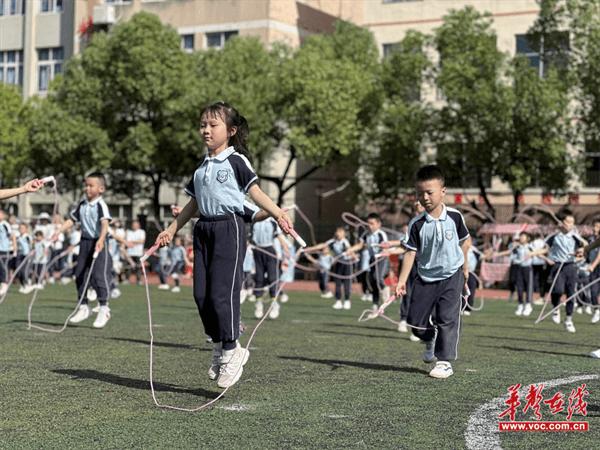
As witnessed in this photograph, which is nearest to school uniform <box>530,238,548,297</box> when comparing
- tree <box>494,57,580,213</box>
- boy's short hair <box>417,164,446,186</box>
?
tree <box>494,57,580,213</box>

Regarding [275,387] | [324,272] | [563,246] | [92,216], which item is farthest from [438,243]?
[324,272]

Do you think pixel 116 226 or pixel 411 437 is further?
pixel 116 226

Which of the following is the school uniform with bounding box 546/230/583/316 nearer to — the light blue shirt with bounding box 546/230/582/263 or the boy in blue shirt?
the light blue shirt with bounding box 546/230/582/263

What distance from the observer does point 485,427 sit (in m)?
7.06

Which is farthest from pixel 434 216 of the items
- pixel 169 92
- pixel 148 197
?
pixel 148 197

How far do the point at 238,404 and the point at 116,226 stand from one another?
83.1 feet

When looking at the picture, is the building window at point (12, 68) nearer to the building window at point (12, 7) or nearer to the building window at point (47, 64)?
the building window at point (47, 64)

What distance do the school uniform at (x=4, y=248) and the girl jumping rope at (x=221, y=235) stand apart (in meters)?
15.2

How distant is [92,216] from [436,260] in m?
6.04

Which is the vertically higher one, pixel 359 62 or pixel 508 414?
pixel 359 62

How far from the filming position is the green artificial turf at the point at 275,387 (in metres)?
6.63

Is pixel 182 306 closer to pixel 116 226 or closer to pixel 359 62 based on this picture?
pixel 116 226

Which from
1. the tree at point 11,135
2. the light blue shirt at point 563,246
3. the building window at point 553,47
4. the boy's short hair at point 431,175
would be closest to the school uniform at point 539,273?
the light blue shirt at point 563,246

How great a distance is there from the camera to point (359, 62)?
42.8 metres
